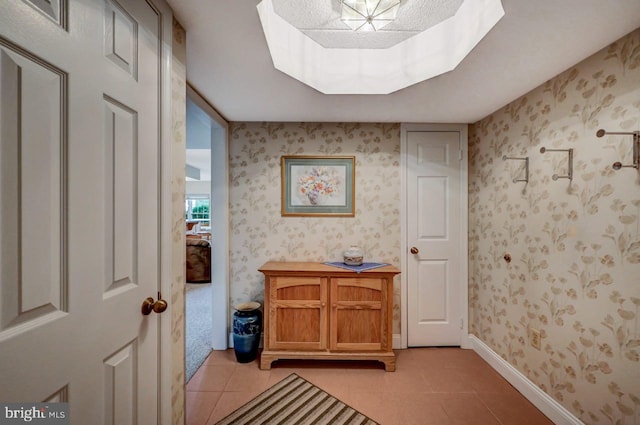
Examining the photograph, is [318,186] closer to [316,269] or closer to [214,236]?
[316,269]

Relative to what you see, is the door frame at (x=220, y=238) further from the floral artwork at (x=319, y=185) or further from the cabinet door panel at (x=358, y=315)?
the cabinet door panel at (x=358, y=315)

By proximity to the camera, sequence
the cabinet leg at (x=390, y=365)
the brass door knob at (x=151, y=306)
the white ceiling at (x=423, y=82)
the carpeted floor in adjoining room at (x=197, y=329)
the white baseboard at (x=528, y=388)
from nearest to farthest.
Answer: the brass door knob at (x=151, y=306) < the white ceiling at (x=423, y=82) < the white baseboard at (x=528, y=388) < the cabinet leg at (x=390, y=365) < the carpeted floor in adjoining room at (x=197, y=329)

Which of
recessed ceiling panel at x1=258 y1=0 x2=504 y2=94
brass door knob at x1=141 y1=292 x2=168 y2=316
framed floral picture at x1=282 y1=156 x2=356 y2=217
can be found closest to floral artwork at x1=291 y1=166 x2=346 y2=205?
framed floral picture at x1=282 y1=156 x2=356 y2=217

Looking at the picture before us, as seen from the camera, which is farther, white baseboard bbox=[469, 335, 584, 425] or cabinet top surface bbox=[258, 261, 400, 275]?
cabinet top surface bbox=[258, 261, 400, 275]

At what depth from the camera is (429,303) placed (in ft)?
7.91

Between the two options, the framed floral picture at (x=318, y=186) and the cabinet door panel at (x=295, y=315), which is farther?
the framed floral picture at (x=318, y=186)

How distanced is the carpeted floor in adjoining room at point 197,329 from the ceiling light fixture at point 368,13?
267cm

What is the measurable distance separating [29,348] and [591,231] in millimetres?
2330

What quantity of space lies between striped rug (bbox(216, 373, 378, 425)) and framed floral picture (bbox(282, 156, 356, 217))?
143cm

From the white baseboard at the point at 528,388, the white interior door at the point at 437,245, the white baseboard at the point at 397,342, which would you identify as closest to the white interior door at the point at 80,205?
the white baseboard at the point at 397,342

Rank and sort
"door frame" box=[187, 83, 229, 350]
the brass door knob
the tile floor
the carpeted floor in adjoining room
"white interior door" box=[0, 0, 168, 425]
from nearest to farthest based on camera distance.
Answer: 1. "white interior door" box=[0, 0, 168, 425]
2. the brass door knob
3. the tile floor
4. the carpeted floor in adjoining room
5. "door frame" box=[187, 83, 229, 350]

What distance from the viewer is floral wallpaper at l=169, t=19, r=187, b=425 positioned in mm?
1120

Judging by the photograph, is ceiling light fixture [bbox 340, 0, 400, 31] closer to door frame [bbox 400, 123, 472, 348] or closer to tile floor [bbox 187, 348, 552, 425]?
door frame [bbox 400, 123, 472, 348]

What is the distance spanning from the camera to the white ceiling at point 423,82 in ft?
3.52
